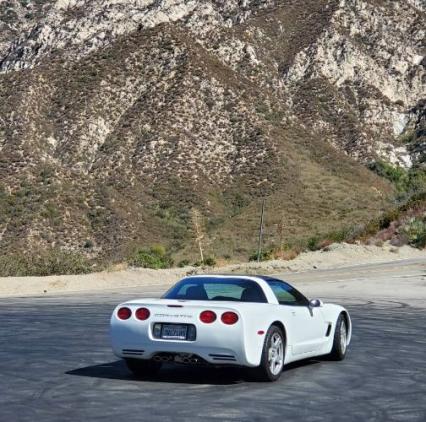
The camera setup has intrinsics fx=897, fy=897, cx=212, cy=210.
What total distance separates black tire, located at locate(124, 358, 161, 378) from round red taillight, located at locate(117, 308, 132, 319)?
573 mm

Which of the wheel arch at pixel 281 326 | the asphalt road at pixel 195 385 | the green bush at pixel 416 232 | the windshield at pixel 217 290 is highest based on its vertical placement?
the green bush at pixel 416 232

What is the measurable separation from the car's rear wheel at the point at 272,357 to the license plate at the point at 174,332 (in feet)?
3.09

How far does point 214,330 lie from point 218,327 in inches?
2.2

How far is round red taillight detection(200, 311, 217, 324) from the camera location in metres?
10.2

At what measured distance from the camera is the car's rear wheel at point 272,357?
10.4m

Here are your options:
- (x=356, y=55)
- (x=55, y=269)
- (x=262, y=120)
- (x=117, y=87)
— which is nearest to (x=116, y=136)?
Answer: (x=117, y=87)

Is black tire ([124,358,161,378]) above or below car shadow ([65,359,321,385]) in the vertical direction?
above

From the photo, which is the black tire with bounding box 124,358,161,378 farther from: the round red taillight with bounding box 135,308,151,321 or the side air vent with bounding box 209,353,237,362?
the side air vent with bounding box 209,353,237,362

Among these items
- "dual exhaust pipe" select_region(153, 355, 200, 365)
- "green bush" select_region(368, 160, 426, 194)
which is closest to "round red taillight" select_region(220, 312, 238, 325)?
"dual exhaust pipe" select_region(153, 355, 200, 365)

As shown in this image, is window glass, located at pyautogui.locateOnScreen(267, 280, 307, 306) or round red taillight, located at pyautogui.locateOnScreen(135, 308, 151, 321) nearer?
round red taillight, located at pyautogui.locateOnScreen(135, 308, 151, 321)

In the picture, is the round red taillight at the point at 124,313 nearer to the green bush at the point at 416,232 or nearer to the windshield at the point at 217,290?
the windshield at the point at 217,290

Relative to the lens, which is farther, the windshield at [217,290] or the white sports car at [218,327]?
the windshield at [217,290]

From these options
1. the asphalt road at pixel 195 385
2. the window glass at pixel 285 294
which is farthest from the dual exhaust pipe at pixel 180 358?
the window glass at pixel 285 294

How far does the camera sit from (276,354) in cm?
1072
